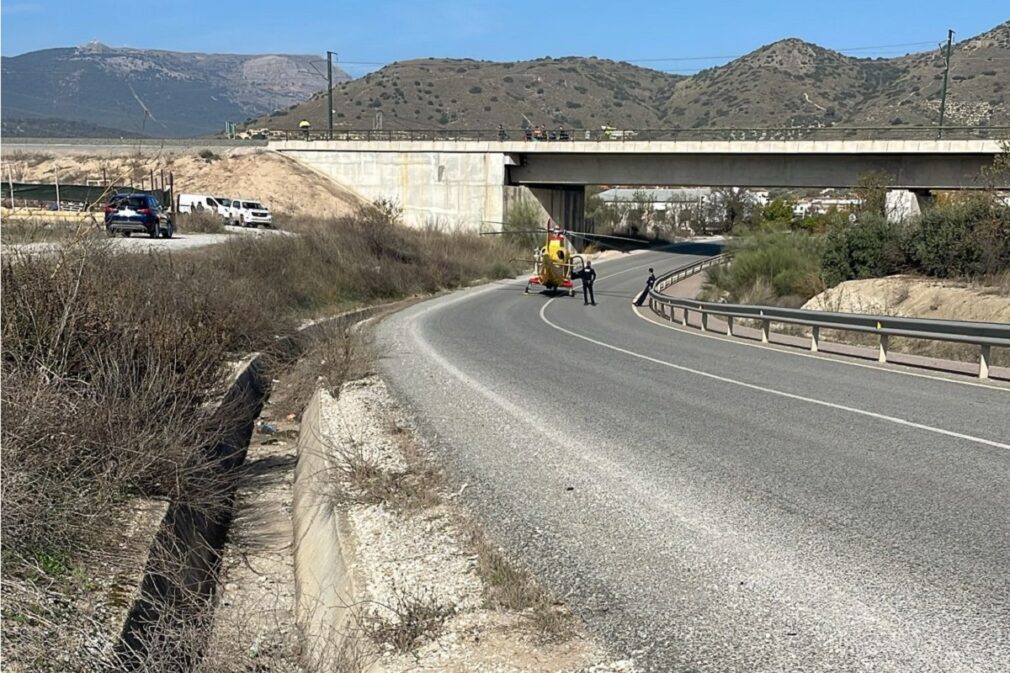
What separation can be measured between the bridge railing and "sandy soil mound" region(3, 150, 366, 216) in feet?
15.0

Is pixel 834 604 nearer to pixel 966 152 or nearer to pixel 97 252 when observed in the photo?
pixel 97 252

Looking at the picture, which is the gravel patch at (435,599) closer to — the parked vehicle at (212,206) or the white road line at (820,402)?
the white road line at (820,402)

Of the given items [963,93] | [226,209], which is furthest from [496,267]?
[963,93]

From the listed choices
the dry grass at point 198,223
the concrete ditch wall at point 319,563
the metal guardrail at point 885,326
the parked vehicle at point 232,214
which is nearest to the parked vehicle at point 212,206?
the parked vehicle at point 232,214

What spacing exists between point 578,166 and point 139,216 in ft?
112

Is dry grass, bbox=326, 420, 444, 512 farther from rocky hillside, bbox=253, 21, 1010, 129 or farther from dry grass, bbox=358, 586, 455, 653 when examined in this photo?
rocky hillside, bbox=253, 21, 1010, 129

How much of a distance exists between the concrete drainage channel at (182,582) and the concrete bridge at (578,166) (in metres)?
44.2

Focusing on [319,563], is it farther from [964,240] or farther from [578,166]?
[578,166]

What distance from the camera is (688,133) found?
5884 centimetres

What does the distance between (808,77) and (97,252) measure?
18803 centimetres

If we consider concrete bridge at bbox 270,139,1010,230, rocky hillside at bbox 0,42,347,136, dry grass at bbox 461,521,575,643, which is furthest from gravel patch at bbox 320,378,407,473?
concrete bridge at bbox 270,139,1010,230

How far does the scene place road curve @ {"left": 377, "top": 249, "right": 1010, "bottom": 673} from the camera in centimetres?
495

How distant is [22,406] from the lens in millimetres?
6727

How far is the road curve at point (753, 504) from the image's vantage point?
4953mm
